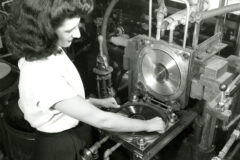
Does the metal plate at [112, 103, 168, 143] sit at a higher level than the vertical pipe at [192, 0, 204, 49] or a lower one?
lower

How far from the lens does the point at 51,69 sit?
4.75ft

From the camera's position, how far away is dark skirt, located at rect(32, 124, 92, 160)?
1692 millimetres

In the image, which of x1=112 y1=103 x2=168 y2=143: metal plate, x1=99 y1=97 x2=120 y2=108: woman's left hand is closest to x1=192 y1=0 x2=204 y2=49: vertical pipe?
x1=112 y1=103 x2=168 y2=143: metal plate

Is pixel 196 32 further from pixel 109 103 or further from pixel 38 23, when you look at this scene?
pixel 38 23

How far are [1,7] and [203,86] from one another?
1.86 metres

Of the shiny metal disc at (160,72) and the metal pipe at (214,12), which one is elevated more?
the metal pipe at (214,12)

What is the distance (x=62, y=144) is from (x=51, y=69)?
1.55ft

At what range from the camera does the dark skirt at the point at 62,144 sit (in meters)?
1.69

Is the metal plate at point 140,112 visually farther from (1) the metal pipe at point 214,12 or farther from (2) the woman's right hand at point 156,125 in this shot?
(1) the metal pipe at point 214,12

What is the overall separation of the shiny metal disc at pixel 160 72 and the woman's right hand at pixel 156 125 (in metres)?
0.22

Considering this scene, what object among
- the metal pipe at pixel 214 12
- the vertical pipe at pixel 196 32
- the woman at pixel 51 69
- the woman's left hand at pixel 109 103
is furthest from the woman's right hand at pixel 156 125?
the metal pipe at pixel 214 12

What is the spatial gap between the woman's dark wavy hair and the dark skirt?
1.53ft

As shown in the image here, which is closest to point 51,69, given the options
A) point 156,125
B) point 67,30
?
point 67,30

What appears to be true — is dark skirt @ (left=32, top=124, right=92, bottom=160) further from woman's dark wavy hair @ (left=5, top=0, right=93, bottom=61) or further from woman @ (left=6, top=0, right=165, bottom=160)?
woman's dark wavy hair @ (left=5, top=0, right=93, bottom=61)
